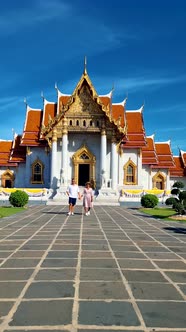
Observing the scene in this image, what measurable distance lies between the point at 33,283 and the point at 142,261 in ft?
6.93

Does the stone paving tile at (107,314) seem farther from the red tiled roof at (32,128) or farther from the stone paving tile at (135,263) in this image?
the red tiled roof at (32,128)

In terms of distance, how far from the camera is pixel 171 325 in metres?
3.15

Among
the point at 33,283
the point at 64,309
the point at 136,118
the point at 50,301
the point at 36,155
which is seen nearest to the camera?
the point at 64,309

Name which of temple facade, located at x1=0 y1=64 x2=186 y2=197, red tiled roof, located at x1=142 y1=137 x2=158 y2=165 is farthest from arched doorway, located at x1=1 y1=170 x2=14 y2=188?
red tiled roof, located at x1=142 y1=137 x2=158 y2=165

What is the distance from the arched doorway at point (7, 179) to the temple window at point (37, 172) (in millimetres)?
3051

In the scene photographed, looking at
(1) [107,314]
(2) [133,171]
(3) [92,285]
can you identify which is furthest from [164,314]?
(2) [133,171]

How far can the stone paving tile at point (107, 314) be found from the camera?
3.18 meters

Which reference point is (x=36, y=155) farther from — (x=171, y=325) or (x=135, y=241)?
(x=171, y=325)

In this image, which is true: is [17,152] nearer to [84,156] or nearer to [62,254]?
[84,156]

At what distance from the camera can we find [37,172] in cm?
3209

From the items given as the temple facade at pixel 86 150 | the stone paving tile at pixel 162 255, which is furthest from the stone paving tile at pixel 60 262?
the temple facade at pixel 86 150

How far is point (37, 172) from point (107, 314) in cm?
2925

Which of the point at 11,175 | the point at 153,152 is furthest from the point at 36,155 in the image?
the point at 153,152

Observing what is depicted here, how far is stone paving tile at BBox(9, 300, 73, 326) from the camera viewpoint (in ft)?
10.3
